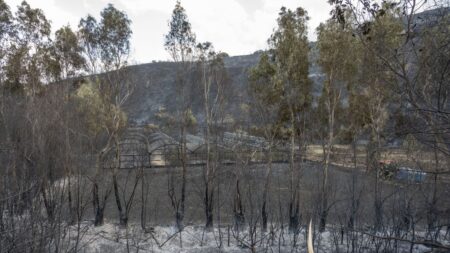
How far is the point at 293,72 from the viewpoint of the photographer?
44.1 feet

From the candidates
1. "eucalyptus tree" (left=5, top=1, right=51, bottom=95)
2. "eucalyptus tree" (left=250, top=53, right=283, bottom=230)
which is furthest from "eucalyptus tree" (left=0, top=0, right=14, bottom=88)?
"eucalyptus tree" (left=250, top=53, right=283, bottom=230)

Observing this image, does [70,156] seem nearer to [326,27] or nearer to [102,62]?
[102,62]

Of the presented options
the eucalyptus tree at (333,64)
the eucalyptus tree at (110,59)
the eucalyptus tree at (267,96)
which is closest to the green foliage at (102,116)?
the eucalyptus tree at (110,59)

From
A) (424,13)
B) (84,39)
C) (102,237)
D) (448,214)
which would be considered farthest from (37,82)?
(448,214)

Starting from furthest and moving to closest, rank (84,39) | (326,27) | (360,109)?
1. (360,109)
2. (84,39)
3. (326,27)

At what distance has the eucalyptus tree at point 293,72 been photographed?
43.0 ft

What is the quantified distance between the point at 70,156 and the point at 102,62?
386 centimetres

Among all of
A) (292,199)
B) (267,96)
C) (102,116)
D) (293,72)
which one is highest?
(293,72)

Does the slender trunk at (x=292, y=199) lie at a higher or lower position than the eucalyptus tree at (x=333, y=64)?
lower

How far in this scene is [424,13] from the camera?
18.9 feet

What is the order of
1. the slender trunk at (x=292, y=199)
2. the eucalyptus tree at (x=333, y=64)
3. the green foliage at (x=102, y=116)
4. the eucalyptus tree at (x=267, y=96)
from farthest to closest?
1. the green foliage at (x=102, y=116)
2. the eucalyptus tree at (x=267, y=96)
3. the slender trunk at (x=292, y=199)
4. the eucalyptus tree at (x=333, y=64)

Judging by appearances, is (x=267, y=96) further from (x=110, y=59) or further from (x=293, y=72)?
(x=110, y=59)

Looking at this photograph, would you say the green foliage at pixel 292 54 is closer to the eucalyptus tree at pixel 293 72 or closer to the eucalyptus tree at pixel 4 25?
the eucalyptus tree at pixel 293 72

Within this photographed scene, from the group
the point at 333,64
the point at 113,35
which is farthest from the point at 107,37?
the point at 333,64
